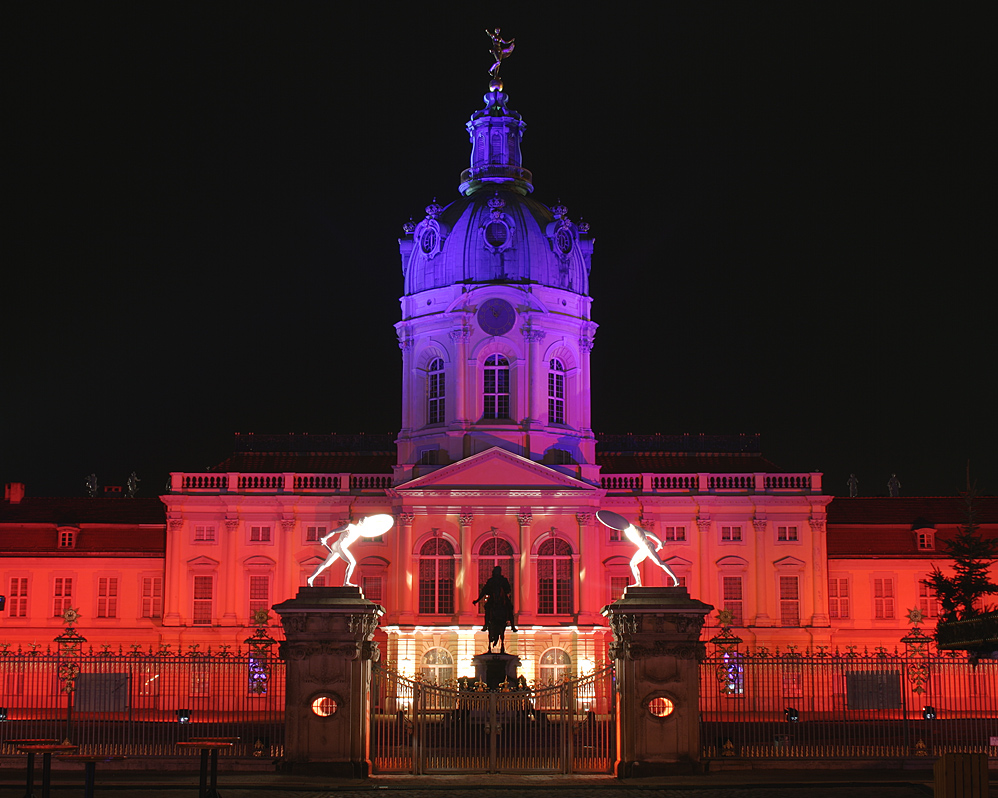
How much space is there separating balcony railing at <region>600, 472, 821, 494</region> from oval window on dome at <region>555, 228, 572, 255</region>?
10108 millimetres

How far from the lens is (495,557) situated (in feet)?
189

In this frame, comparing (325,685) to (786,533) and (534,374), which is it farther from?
(786,533)

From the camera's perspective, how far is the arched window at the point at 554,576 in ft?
189

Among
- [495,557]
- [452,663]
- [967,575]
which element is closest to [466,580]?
[495,557]

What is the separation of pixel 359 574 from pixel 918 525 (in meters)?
24.9

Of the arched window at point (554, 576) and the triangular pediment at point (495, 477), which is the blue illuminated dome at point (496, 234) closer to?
the triangular pediment at point (495, 477)

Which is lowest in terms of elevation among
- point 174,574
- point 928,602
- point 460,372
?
point 928,602

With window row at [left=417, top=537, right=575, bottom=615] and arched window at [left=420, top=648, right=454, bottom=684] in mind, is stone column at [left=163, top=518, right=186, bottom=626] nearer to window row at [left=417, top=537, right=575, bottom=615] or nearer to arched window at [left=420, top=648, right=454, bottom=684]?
window row at [left=417, top=537, right=575, bottom=615]

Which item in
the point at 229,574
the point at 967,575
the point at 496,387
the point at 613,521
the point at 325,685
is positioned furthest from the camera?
the point at 496,387

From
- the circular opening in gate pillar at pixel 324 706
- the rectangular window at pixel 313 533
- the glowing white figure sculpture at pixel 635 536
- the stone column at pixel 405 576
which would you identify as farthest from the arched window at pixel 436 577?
the circular opening in gate pillar at pixel 324 706

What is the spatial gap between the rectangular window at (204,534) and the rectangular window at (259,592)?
2510mm

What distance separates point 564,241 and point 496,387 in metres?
7.17

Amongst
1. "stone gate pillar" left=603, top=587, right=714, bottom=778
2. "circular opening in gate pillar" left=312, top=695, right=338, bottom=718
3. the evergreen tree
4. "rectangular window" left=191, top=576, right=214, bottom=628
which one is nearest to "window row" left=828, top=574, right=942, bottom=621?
the evergreen tree

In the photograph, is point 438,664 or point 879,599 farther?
point 879,599
